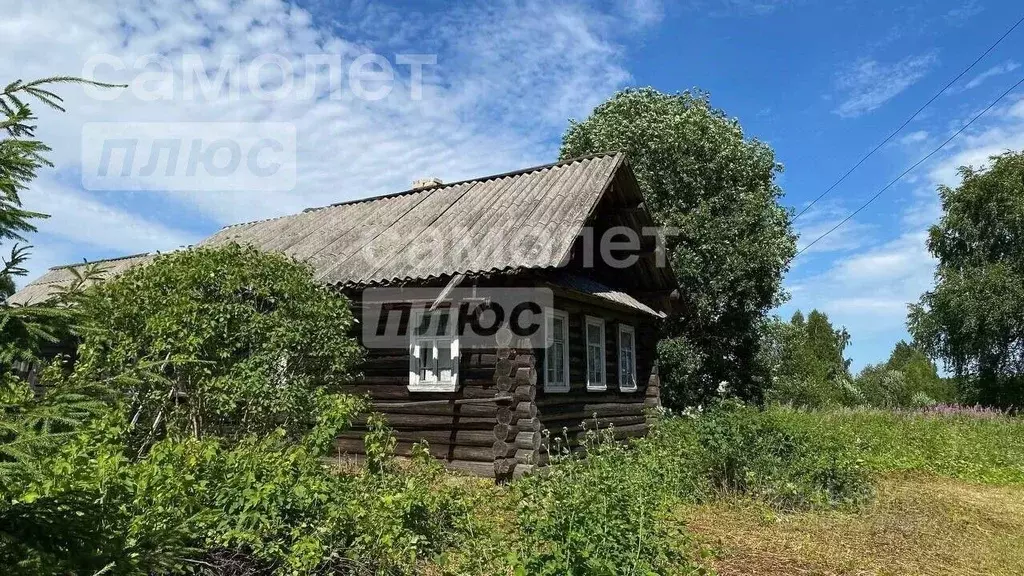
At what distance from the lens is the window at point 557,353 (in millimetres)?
10285

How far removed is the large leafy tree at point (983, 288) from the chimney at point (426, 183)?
23759 millimetres

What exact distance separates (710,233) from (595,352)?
7.17m

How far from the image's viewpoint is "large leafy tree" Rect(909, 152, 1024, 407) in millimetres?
26062

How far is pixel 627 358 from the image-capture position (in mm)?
13391

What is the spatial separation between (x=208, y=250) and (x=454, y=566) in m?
4.88

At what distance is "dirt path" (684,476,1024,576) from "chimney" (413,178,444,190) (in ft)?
31.6

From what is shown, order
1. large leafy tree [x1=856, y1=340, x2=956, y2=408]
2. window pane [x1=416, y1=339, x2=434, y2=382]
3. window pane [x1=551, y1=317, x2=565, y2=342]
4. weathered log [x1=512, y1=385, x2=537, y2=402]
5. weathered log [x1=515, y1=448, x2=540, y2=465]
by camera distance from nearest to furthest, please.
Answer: weathered log [x1=515, y1=448, x2=540, y2=465]
weathered log [x1=512, y1=385, x2=537, y2=402]
window pane [x1=416, y1=339, x2=434, y2=382]
window pane [x1=551, y1=317, x2=565, y2=342]
large leafy tree [x1=856, y1=340, x2=956, y2=408]

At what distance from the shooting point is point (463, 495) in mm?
5203

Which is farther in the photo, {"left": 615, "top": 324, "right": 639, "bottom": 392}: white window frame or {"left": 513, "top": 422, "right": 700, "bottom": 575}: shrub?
{"left": 615, "top": 324, "right": 639, "bottom": 392}: white window frame

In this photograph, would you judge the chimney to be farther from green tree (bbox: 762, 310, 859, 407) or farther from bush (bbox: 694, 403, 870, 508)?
green tree (bbox: 762, 310, 859, 407)

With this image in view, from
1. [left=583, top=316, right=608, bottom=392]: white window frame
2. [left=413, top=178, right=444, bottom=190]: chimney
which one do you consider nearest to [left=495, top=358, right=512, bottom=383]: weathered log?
[left=583, top=316, right=608, bottom=392]: white window frame

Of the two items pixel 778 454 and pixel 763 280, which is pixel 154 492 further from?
pixel 763 280

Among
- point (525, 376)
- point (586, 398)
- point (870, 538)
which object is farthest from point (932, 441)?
point (525, 376)

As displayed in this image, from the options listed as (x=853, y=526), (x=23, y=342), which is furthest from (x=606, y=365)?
(x=23, y=342)
